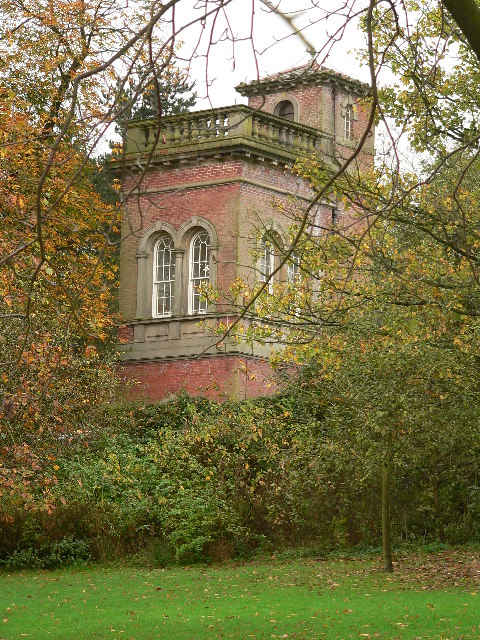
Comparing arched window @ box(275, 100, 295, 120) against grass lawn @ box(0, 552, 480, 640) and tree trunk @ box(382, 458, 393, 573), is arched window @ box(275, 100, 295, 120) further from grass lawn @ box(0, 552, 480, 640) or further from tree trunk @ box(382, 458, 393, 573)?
tree trunk @ box(382, 458, 393, 573)

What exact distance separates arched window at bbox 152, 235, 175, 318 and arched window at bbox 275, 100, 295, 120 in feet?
20.2

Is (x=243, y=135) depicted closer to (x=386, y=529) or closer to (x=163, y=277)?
(x=163, y=277)

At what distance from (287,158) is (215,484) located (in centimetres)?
1058

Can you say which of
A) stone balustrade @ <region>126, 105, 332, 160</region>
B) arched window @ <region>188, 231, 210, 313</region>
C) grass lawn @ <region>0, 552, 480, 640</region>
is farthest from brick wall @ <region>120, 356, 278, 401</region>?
grass lawn @ <region>0, 552, 480, 640</region>

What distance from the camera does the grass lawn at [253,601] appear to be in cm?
1190

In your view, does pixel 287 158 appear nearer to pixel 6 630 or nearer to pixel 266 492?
pixel 266 492

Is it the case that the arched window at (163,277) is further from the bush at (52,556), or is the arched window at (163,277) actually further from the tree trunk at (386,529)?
the tree trunk at (386,529)

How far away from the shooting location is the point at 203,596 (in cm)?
1498

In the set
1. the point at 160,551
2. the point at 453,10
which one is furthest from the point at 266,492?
the point at 453,10

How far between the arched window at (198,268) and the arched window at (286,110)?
5967 mm

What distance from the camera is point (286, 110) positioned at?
3195 cm

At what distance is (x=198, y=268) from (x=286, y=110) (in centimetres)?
718

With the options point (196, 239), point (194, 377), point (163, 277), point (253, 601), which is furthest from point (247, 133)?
point (253, 601)

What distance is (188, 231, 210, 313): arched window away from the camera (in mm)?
27078
